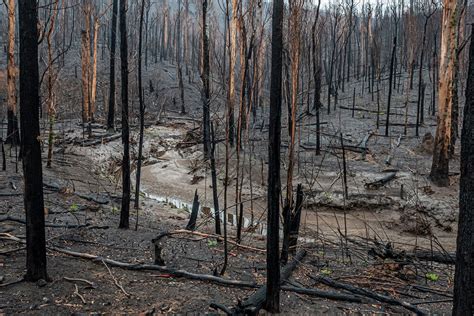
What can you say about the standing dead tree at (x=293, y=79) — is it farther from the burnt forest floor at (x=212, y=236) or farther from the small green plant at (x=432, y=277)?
the small green plant at (x=432, y=277)

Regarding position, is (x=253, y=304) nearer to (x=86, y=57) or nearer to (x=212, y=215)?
(x=212, y=215)

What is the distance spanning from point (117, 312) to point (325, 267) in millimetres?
3839

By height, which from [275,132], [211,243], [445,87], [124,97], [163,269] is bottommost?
[211,243]

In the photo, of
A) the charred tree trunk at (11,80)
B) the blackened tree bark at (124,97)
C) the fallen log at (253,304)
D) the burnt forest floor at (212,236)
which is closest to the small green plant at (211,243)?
the burnt forest floor at (212,236)

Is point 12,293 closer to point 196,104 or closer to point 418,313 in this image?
point 418,313

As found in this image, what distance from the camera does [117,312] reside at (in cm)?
428

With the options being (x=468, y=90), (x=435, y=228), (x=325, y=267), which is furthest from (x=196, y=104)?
(x=468, y=90)

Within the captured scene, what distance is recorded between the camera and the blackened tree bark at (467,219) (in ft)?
9.05

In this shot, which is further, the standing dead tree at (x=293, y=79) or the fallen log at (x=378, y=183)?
the fallen log at (x=378, y=183)

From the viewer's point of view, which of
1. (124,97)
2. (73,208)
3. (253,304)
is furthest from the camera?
(73,208)

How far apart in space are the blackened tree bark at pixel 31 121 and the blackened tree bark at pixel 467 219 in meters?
4.32

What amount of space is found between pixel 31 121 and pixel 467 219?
4460 mm

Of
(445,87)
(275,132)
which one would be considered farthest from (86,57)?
A: (275,132)

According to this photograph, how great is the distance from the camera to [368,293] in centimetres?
518
